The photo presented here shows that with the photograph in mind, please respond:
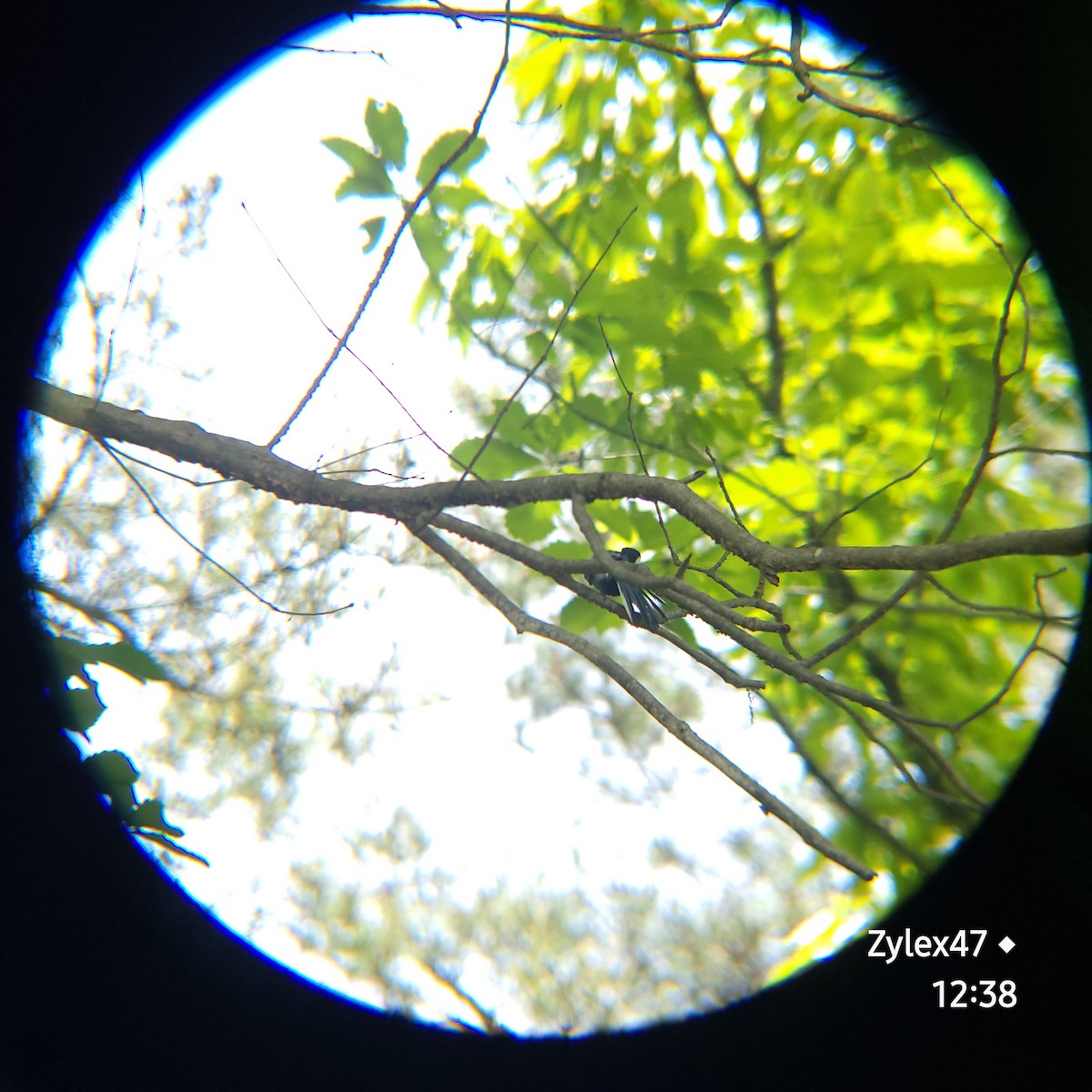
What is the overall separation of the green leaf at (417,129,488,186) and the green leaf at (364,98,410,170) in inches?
2.5

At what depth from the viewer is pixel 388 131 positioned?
4.94 feet

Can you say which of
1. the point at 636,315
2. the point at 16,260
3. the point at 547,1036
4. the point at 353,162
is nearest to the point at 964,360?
the point at 636,315

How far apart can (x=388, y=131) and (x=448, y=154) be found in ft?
0.47

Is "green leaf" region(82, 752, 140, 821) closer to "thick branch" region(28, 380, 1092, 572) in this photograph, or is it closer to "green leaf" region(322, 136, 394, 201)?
"thick branch" region(28, 380, 1092, 572)

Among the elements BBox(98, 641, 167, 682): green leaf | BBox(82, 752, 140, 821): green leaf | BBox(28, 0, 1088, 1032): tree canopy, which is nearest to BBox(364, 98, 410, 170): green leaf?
BBox(28, 0, 1088, 1032): tree canopy

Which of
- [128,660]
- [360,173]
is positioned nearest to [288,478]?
[128,660]

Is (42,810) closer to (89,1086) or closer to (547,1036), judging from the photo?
(89,1086)

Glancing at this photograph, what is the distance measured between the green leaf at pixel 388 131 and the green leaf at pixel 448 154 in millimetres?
65

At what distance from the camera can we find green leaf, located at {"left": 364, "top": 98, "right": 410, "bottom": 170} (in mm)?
1478

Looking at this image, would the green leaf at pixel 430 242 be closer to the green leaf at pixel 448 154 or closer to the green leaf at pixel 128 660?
the green leaf at pixel 448 154

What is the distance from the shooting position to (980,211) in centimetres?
192

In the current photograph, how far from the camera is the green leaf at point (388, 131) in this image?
1.48m

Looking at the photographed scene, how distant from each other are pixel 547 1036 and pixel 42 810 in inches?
49.3
